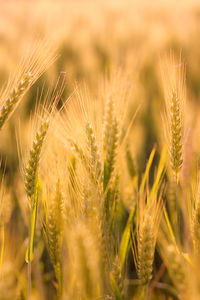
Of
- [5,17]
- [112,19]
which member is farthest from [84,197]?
[5,17]

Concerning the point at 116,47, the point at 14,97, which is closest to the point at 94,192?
the point at 14,97

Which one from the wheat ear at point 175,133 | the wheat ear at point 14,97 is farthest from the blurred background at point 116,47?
the wheat ear at point 175,133

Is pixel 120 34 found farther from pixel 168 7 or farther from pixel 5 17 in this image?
pixel 5 17

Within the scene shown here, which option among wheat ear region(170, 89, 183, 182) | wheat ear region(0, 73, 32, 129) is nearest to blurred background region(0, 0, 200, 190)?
wheat ear region(0, 73, 32, 129)

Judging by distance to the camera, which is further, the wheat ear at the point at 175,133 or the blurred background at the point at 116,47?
the blurred background at the point at 116,47

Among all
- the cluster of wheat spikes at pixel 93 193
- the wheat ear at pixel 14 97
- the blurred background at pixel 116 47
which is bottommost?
the cluster of wheat spikes at pixel 93 193

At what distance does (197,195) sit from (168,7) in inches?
186

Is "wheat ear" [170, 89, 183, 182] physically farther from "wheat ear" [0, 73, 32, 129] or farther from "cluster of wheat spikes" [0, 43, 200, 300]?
"wheat ear" [0, 73, 32, 129]

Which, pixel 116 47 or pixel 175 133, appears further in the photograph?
pixel 116 47

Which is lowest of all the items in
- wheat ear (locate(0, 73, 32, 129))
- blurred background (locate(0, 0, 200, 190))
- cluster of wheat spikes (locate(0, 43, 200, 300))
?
cluster of wheat spikes (locate(0, 43, 200, 300))

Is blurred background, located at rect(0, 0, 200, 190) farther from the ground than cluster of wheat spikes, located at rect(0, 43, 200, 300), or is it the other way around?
blurred background, located at rect(0, 0, 200, 190)

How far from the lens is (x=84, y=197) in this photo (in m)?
0.70

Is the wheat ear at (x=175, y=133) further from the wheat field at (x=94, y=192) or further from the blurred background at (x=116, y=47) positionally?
the blurred background at (x=116, y=47)

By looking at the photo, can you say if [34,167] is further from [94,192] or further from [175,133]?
[175,133]
